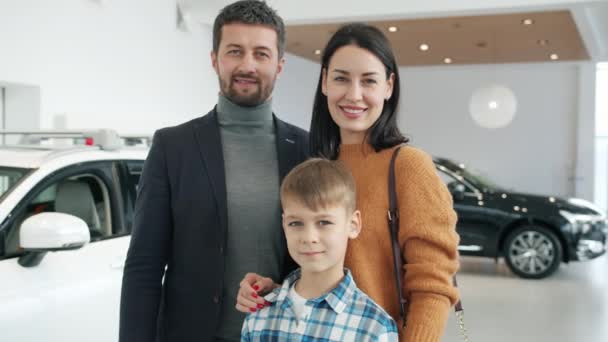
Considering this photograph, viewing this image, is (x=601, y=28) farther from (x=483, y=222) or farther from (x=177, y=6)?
(x=177, y=6)

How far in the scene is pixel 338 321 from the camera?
59.2 inches

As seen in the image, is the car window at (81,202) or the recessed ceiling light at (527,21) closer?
Answer: the car window at (81,202)

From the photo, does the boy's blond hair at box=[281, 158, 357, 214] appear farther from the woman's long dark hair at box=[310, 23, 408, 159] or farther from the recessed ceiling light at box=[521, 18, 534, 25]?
the recessed ceiling light at box=[521, 18, 534, 25]

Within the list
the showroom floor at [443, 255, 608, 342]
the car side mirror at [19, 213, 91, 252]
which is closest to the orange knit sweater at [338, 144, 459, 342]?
the car side mirror at [19, 213, 91, 252]

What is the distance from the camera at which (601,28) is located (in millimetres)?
12750

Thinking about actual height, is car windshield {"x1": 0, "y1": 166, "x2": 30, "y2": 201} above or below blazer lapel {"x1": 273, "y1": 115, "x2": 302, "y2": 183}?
below

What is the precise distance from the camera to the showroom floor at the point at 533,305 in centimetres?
604

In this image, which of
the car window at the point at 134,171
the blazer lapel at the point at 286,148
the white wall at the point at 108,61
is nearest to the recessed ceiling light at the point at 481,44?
the white wall at the point at 108,61

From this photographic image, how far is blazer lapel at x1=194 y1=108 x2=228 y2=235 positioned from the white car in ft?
2.95

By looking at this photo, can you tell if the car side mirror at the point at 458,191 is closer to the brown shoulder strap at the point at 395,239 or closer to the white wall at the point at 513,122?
the white wall at the point at 513,122

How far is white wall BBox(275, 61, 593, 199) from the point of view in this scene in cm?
1633

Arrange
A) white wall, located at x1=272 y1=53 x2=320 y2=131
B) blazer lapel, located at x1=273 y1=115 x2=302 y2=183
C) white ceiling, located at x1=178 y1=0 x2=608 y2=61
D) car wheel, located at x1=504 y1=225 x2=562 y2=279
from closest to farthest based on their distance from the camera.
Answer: blazer lapel, located at x1=273 y1=115 x2=302 y2=183
car wheel, located at x1=504 y1=225 x2=562 y2=279
white ceiling, located at x1=178 y1=0 x2=608 y2=61
white wall, located at x1=272 y1=53 x2=320 y2=131

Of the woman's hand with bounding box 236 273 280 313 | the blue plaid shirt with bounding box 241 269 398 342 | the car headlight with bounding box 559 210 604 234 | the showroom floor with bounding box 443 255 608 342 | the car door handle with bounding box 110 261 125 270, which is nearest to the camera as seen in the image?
the blue plaid shirt with bounding box 241 269 398 342

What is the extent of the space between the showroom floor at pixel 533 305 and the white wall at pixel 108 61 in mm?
4704
